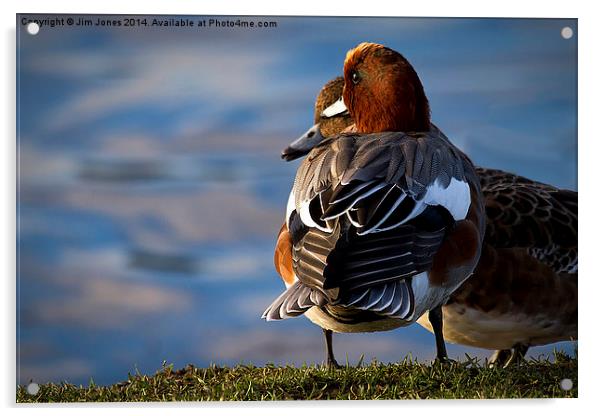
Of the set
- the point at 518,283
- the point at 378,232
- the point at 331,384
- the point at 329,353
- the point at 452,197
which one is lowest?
the point at 331,384

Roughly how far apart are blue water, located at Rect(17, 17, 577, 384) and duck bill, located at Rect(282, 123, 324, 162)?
0.15 feet

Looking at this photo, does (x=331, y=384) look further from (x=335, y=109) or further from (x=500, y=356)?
(x=335, y=109)

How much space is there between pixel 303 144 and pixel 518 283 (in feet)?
4.04

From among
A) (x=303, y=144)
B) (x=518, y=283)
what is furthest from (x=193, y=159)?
(x=518, y=283)

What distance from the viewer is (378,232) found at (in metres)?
3.69

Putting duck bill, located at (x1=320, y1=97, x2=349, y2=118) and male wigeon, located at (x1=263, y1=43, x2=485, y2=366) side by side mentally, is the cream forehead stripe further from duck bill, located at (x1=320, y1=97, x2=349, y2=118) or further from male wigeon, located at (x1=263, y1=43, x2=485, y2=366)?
male wigeon, located at (x1=263, y1=43, x2=485, y2=366)

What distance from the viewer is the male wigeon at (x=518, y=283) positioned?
4656 millimetres

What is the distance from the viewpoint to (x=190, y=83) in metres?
4.65

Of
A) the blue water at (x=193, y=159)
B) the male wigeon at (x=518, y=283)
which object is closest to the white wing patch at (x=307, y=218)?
the blue water at (x=193, y=159)

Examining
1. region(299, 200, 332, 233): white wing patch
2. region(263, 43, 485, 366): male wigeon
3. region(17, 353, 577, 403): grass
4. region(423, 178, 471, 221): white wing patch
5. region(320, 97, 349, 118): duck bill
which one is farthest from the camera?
region(320, 97, 349, 118): duck bill

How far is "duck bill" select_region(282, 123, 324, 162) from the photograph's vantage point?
4.76 metres

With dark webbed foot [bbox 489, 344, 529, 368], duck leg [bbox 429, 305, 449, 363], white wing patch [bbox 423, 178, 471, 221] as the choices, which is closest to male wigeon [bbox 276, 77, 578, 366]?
dark webbed foot [bbox 489, 344, 529, 368]

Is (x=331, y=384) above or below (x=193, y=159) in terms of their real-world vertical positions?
below
